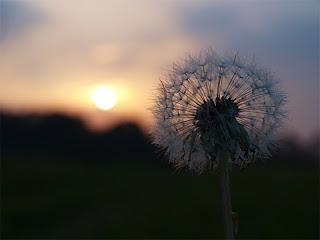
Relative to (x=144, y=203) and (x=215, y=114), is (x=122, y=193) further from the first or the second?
(x=215, y=114)

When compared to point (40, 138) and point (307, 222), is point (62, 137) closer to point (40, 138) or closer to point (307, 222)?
point (40, 138)

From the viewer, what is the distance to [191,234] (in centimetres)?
2367

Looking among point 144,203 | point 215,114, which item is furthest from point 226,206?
point 144,203

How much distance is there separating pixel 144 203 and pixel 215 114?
80.7 ft

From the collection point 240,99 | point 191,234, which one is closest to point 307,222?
point 191,234

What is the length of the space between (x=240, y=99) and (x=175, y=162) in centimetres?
77

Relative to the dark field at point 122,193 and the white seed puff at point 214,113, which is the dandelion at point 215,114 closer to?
the white seed puff at point 214,113

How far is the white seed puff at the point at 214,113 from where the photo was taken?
5195mm

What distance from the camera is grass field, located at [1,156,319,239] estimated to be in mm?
23625

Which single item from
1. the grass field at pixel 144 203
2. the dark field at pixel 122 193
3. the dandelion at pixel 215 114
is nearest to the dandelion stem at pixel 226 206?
the dandelion at pixel 215 114

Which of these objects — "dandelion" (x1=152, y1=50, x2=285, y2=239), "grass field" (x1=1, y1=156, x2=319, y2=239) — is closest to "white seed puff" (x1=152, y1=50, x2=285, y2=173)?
"dandelion" (x1=152, y1=50, x2=285, y2=239)

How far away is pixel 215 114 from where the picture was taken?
5.27 m

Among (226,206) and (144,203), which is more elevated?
(144,203)

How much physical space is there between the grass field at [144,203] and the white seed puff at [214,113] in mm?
16898
